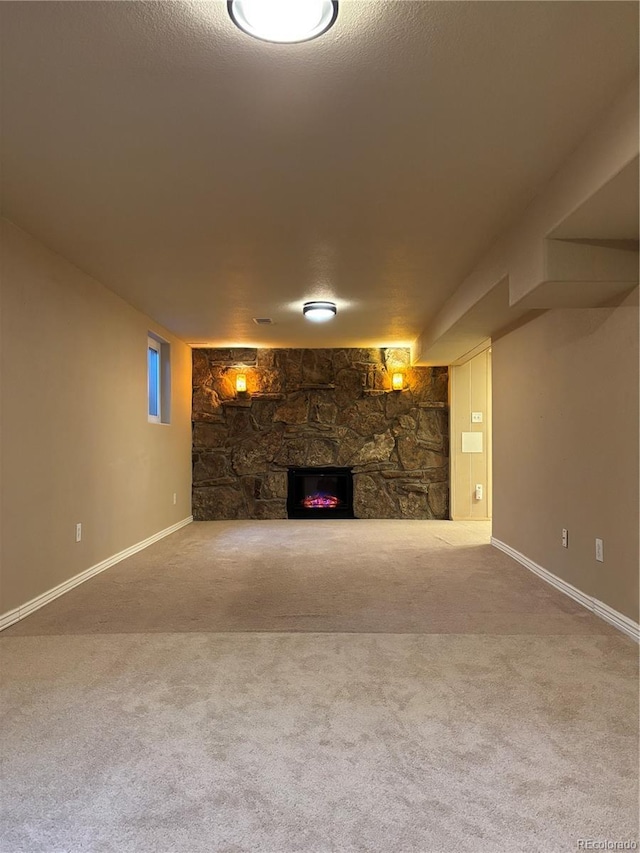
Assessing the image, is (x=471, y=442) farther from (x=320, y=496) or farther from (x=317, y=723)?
(x=317, y=723)

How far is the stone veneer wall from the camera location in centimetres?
779

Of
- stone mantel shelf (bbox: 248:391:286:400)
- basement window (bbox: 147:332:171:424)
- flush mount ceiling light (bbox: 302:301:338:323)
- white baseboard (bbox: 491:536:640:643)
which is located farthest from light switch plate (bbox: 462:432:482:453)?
basement window (bbox: 147:332:171:424)

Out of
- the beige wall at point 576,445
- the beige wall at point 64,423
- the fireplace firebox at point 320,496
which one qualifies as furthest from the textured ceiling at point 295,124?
the fireplace firebox at point 320,496

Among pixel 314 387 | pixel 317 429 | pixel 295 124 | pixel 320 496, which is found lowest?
pixel 320 496

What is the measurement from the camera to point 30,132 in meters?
2.37

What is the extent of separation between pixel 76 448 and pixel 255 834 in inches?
126

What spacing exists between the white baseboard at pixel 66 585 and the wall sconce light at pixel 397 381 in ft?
11.1

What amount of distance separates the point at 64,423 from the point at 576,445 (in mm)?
3271

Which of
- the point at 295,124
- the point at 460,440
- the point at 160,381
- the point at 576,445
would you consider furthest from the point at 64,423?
the point at 460,440

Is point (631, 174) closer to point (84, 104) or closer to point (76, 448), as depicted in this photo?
point (84, 104)

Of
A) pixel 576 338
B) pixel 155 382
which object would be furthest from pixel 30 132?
pixel 155 382

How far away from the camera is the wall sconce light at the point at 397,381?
25.2 ft

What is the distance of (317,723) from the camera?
2.08 m

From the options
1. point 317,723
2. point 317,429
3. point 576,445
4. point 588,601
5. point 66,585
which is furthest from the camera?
point 317,429
